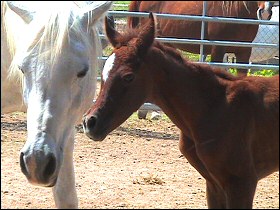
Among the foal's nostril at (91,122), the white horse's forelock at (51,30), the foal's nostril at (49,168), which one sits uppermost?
the white horse's forelock at (51,30)

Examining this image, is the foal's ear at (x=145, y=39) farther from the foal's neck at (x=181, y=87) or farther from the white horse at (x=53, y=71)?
the white horse at (x=53, y=71)

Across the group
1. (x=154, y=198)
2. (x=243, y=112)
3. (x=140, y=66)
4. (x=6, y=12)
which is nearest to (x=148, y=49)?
(x=140, y=66)

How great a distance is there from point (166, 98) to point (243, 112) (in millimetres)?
362

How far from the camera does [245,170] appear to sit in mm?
2303

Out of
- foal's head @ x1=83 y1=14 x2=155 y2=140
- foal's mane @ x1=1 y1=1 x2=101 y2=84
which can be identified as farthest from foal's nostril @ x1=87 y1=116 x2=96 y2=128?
foal's mane @ x1=1 y1=1 x2=101 y2=84

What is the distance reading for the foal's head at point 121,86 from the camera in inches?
101

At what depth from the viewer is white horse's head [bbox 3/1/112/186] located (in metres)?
2.01

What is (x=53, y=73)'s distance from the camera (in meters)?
2.24

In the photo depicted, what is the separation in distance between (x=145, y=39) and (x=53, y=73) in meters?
0.53

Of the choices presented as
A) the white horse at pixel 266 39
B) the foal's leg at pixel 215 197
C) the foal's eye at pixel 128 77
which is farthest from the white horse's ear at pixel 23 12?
the white horse at pixel 266 39

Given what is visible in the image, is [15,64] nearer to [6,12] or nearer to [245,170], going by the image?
[6,12]

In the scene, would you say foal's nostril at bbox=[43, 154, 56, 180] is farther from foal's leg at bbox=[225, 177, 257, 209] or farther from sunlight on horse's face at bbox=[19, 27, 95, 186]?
foal's leg at bbox=[225, 177, 257, 209]

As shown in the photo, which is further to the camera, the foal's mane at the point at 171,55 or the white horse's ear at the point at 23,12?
the foal's mane at the point at 171,55

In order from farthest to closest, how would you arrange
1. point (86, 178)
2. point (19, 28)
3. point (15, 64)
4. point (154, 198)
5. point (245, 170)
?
point (86, 178)
point (154, 198)
point (19, 28)
point (15, 64)
point (245, 170)
